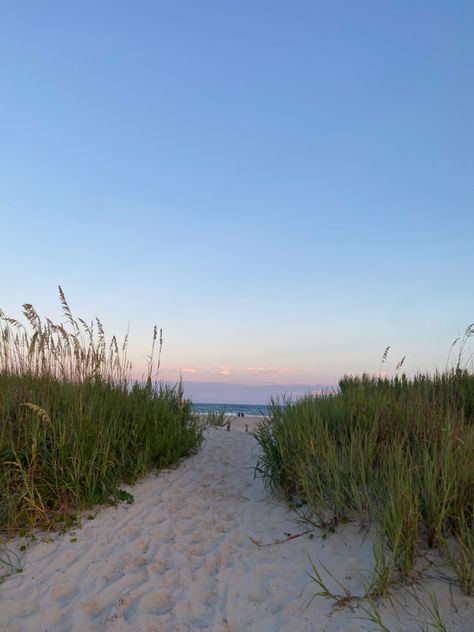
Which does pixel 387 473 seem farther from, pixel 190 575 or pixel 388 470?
pixel 190 575

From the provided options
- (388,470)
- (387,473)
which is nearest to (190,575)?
(387,473)

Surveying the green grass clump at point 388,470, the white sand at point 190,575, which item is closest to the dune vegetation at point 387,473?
the green grass clump at point 388,470

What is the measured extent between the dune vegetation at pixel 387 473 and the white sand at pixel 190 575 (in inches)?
8.8

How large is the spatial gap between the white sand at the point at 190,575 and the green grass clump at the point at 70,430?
1.13 ft

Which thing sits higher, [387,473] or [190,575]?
[387,473]

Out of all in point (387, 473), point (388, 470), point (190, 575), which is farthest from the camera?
point (388, 470)

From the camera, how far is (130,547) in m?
4.74

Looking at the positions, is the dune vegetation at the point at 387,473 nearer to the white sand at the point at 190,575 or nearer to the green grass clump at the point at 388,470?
the green grass clump at the point at 388,470

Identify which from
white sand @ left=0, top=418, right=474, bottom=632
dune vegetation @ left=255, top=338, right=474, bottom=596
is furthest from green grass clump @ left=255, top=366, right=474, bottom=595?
white sand @ left=0, top=418, right=474, bottom=632

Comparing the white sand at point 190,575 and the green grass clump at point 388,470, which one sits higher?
the green grass clump at point 388,470

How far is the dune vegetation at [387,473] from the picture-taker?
375cm

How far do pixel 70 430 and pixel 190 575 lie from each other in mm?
2038

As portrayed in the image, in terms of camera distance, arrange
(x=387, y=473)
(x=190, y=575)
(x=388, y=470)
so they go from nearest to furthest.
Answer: (x=190, y=575) < (x=387, y=473) < (x=388, y=470)

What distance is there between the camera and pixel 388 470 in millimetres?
4848
